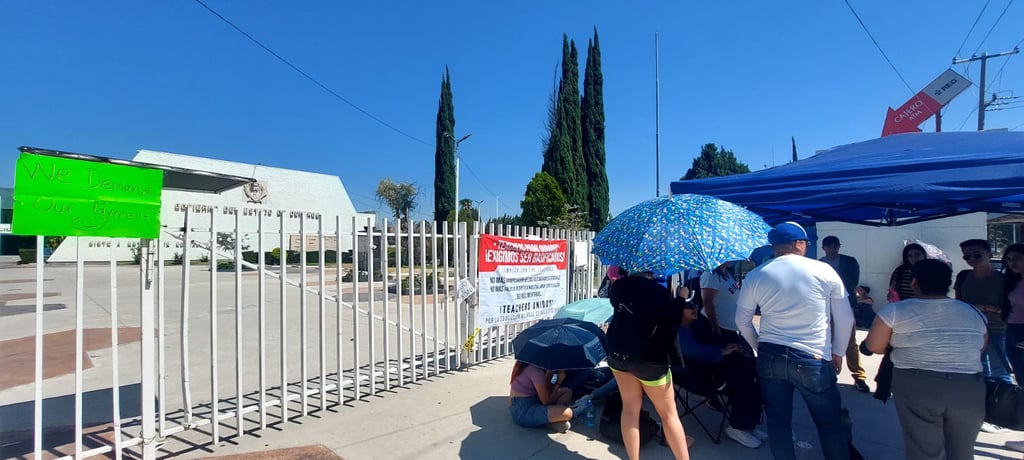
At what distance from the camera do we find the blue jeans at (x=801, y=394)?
9.52 feet

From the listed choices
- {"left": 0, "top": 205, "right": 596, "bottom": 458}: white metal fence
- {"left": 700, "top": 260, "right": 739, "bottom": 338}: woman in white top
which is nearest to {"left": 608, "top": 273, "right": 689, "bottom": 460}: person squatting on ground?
{"left": 700, "top": 260, "right": 739, "bottom": 338}: woman in white top

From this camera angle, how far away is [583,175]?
80.5 ft

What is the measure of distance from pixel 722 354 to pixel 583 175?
2116 centimetres

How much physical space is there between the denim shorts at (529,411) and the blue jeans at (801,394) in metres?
1.67

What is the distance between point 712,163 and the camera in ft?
132

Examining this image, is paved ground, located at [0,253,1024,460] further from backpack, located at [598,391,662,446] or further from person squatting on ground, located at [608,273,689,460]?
person squatting on ground, located at [608,273,689,460]

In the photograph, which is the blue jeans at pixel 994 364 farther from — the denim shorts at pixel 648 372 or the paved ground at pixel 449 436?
the denim shorts at pixel 648 372

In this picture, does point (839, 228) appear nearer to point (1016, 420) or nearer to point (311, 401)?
point (1016, 420)

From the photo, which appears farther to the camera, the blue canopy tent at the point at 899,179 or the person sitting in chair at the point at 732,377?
the person sitting in chair at the point at 732,377

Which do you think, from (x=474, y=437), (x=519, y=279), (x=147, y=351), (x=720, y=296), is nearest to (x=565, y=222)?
(x=519, y=279)

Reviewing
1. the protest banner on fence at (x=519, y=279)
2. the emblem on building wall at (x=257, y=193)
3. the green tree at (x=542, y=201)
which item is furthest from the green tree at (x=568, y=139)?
the emblem on building wall at (x=257, y=193)

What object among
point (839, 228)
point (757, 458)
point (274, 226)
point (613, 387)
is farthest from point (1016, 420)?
point (274, 226)

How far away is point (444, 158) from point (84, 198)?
27.4 metres

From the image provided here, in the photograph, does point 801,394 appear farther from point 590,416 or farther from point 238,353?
point 238,353
